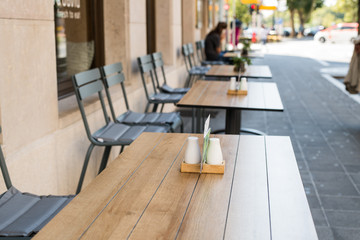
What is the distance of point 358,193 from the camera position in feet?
13.9

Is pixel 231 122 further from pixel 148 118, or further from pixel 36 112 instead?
pixel 36 112

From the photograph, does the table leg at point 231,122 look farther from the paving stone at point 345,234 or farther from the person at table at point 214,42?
the person at table at point 214,42

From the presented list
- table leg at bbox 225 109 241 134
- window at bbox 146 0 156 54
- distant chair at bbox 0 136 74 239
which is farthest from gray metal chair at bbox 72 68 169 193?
window at bbox 146 0 156 54

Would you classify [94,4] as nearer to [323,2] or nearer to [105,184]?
[105,184]

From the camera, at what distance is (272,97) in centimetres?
422

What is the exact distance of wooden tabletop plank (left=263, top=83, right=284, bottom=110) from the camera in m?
3.80

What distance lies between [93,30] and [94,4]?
0.82 feet

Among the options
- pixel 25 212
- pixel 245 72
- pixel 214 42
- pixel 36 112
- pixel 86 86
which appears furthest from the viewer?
pixel 214 42

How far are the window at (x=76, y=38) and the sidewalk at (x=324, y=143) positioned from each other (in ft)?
6.41

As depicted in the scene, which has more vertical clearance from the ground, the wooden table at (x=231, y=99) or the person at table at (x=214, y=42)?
the person at table at (x=214, y=42)

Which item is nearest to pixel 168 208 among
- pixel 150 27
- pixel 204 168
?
pixel 204 168

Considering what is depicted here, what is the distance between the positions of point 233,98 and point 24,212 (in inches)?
87.3

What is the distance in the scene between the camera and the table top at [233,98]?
383cm

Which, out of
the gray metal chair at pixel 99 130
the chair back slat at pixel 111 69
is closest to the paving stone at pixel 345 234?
the gray metal chair at pixel 99 130
